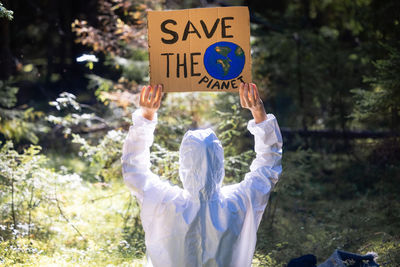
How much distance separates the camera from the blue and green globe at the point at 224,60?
3074mm

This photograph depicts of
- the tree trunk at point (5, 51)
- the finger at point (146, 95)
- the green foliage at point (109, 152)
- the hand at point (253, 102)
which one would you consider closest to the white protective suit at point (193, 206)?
the finger at point (146, 95)

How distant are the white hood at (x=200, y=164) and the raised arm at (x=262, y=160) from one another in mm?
250

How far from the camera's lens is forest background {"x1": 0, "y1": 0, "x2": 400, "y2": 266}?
468 cm

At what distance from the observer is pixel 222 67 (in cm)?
310

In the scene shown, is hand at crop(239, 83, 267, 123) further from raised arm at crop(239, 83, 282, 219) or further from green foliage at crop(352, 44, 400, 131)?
green foliage at crop(352, 44, 400, 131)

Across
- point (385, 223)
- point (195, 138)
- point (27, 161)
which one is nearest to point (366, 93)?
point (385, 223)

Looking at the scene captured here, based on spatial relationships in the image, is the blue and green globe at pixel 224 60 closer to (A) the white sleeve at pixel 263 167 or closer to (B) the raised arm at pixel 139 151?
(A) the white sleeve at pixel 263 167

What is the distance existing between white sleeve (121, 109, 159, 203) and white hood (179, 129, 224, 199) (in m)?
0.25

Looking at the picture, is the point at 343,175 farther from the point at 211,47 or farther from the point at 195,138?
the point at 195,138

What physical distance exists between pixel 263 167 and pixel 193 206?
0.54 metres

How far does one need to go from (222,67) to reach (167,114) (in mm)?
3130

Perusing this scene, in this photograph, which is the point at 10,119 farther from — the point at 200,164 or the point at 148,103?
the point at 200,164

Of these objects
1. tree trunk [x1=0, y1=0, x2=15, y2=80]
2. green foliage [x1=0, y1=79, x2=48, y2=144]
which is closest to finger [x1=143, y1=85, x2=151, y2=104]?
green foliage [x1=0, y1=79, x2=48, y2=144]

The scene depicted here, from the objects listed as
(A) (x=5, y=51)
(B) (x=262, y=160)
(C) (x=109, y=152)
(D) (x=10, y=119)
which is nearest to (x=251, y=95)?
(B) (x=262, y=160)
